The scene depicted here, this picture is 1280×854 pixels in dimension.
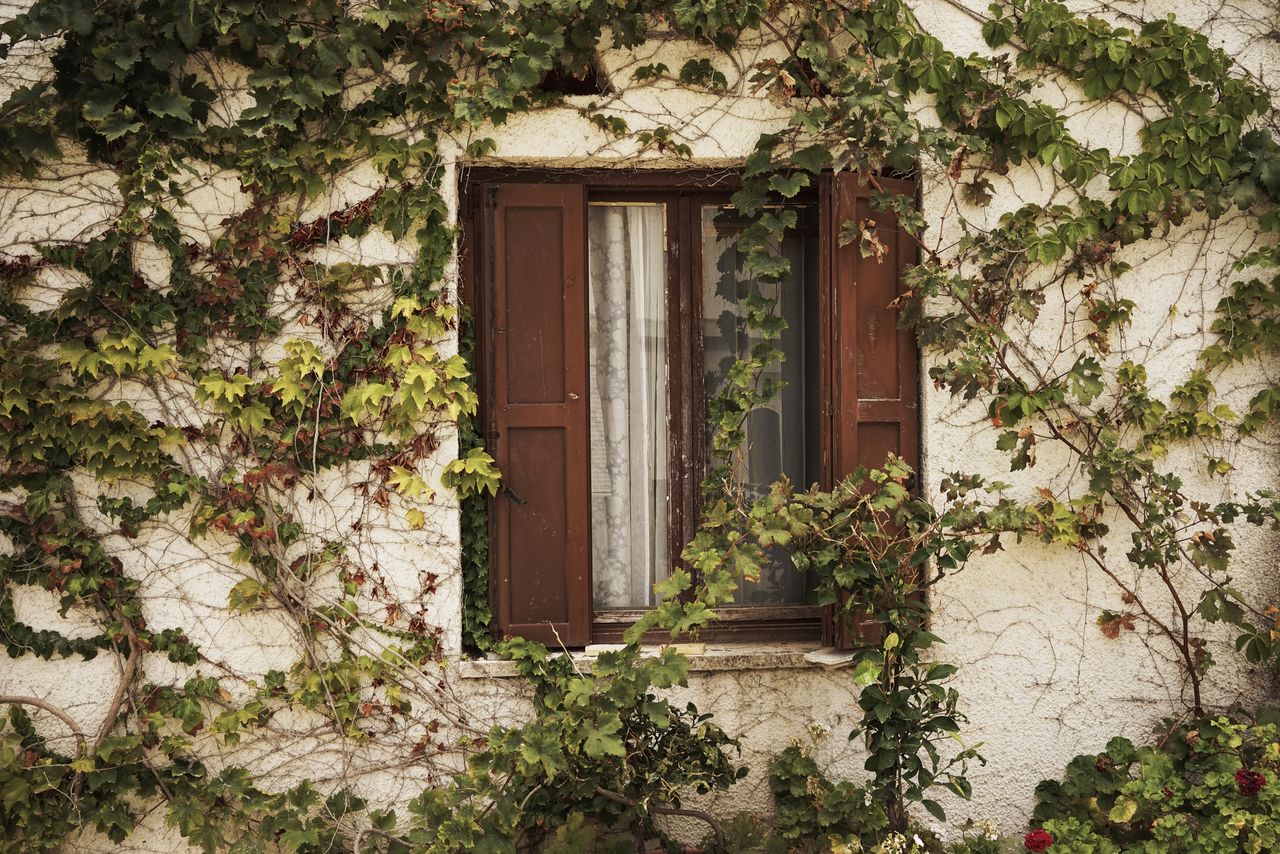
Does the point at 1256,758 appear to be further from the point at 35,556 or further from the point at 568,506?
the point at 35,556

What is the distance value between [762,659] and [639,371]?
1.21 metres

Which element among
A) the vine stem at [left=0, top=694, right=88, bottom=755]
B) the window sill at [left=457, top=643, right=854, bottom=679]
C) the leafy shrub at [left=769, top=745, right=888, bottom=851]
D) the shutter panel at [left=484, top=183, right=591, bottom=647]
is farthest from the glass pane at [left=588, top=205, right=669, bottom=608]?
the vine stem at [left=0, top=694, right=88, bottom=755]

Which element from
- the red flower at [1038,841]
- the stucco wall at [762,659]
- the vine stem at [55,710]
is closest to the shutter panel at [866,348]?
the stucco wall at [762,659]

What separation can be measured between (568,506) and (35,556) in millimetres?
1916

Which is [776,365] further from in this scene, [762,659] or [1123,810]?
[1123,810]

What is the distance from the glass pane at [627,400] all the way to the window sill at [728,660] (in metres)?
0.32

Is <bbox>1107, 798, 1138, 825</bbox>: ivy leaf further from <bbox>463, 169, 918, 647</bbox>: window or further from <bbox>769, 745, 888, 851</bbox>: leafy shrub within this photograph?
<bbox>463, 169, 918, 647</bbox>: window

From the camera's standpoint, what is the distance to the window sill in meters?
4.05

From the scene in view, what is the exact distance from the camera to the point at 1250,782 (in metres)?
3.75

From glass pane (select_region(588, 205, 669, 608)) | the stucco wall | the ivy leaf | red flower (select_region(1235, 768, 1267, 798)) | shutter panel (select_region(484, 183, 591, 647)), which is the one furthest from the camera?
glass pane (select_region(588, 205, 669, 608))

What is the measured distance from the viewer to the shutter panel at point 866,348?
13.5 ft

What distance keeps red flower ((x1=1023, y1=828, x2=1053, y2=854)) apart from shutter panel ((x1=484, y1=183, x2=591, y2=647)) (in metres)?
1.83

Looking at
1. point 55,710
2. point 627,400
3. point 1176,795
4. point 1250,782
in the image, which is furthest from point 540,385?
point 1250,782

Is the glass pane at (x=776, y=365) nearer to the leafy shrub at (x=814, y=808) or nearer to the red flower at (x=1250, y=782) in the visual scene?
the leafy shrub at (x=814, y=808)
